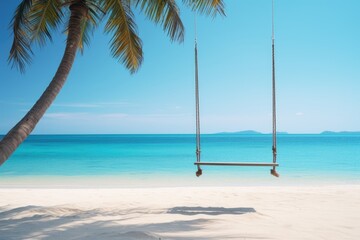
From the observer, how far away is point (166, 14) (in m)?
5.83

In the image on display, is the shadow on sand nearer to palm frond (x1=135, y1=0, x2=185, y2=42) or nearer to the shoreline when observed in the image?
palm frond (x1=135, y1=0, x2=185, y2=42)

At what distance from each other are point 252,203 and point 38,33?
4747 mm

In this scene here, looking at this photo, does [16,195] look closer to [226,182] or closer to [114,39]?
[114,39]

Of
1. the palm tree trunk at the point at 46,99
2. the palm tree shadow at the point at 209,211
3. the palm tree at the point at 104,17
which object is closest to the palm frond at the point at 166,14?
the palm tree at the point at 104,17

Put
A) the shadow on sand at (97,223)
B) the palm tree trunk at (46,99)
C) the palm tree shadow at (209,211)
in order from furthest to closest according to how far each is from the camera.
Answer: the palm tree shadow at (209,211), the shadow on sand at (97,223), the palm tree trunk at (46,99)

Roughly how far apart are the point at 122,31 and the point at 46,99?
2176mm

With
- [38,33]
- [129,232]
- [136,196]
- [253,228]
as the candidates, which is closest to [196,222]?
[253,228]

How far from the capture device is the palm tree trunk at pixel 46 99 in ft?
11.4

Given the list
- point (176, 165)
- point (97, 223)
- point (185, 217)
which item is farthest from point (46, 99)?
point (176, 165)

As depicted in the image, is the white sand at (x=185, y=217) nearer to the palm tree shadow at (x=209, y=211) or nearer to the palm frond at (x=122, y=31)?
the palm tree shadow at (x=209, y=211)

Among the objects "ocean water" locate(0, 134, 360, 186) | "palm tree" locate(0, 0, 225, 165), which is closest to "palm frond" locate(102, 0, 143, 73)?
"palm tree" locate(0, 0, 225, 165)

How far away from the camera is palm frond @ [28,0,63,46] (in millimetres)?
5594

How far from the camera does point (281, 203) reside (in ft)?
20.7

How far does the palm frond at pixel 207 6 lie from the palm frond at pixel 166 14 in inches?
15.0
